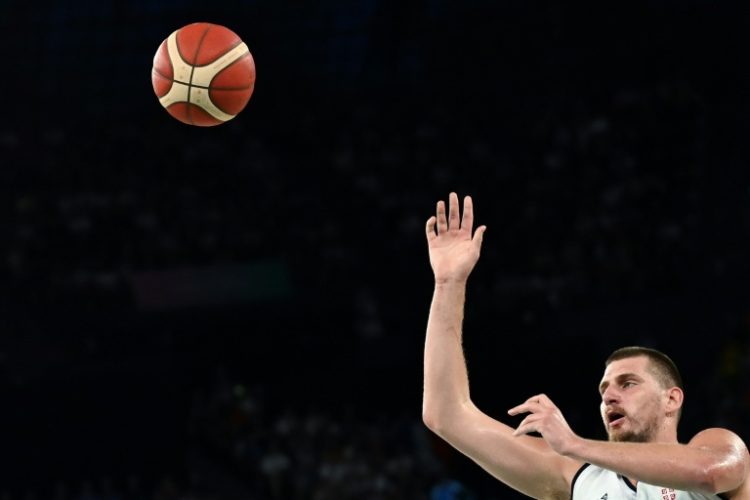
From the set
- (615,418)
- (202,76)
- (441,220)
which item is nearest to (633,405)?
(615,418)

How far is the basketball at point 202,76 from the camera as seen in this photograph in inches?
270

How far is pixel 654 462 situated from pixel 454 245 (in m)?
1.29

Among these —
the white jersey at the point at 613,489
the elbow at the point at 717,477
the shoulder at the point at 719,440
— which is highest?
the shoulder at the point at 719,440

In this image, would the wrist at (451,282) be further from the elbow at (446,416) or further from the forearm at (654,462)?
the forearm at (654,462)

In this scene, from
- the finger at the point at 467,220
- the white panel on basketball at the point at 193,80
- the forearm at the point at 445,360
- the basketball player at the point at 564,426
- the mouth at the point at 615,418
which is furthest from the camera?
the white panel on basketball at the point at 193,80

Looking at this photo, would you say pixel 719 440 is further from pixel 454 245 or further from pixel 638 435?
pixel 454 245

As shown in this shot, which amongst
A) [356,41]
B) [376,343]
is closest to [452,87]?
[356,41]

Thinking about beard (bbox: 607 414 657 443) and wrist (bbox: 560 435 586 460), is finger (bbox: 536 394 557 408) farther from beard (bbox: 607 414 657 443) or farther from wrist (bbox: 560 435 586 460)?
beard (bbox: 607 414 657 443)

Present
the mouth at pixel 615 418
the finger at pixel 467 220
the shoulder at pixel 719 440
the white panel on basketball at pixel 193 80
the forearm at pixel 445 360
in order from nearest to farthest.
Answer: the shoulder at pixel 719 440, the mouth at pixel 615 418, the forearm at pixel 445 360, the finger at pixel 467 220, the white panel on basketball at pixel 193 80

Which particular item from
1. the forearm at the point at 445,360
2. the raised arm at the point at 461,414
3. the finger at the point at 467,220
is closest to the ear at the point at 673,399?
the raised arm at the point at 461,414

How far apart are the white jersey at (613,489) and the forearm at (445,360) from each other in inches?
20.7

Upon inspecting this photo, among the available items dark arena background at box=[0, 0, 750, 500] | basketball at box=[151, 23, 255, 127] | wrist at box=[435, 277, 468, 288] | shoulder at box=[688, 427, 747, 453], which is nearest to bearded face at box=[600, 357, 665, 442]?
shoulder at box=[688, 427, 747, 453]

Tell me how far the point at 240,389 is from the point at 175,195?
494cm

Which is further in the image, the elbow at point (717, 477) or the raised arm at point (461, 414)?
the raised arm at point (461, 414)
